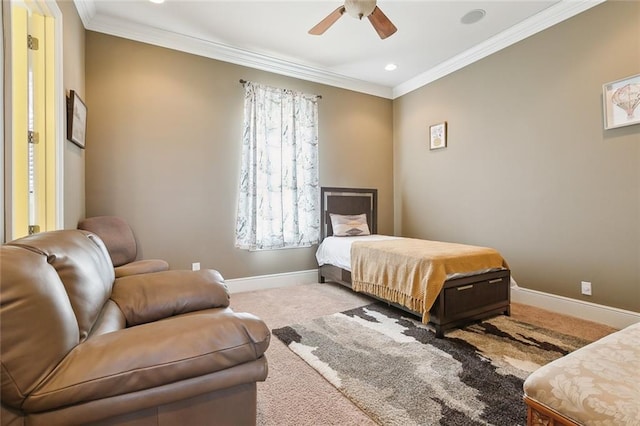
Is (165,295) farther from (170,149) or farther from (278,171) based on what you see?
(278,171)

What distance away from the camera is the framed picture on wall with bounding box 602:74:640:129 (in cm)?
250

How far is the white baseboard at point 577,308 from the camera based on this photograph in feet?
8.46

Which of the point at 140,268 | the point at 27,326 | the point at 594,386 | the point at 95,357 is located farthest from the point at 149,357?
the point at 140,268

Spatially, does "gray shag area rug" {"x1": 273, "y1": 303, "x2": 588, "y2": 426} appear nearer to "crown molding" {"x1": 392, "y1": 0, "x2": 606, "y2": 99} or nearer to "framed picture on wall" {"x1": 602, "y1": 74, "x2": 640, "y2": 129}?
"framed picture on wall" {"x1": 602, "y1": 74, "x2": 640, "y2": 129}

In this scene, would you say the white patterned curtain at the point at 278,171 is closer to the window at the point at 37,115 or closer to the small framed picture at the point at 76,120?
the small framed picture at the point at 76,120

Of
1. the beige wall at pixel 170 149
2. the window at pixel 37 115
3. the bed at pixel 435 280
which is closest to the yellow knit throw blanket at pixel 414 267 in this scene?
the bed at pixel 435 280

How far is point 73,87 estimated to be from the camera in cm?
254

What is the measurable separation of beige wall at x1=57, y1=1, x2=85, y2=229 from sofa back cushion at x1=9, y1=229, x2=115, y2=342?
137 centimetres

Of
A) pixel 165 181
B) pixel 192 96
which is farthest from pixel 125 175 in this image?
pixel 192 96

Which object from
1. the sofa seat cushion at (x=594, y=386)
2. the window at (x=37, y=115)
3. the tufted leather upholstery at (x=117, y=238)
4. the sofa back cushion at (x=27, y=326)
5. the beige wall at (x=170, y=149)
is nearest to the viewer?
the sofa back cushion at (x=27, y=326)

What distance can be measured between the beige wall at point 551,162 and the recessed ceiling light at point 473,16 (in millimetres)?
614

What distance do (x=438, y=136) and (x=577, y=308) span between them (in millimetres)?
2540

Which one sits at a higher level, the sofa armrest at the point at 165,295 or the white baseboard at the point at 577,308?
the sofa armrest at the point at 165,295

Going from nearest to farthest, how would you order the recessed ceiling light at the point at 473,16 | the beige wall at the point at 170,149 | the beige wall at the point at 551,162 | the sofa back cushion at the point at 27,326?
the sofa back cushion at the point at 27,326 → the beige wall at the point at 551,162 → the recessed ceiling light at the point at 473,16 → the beige wall at the point at 170,149
